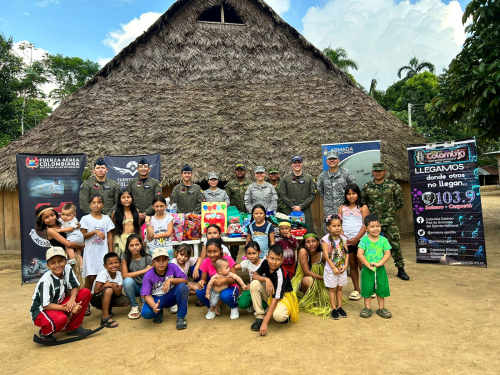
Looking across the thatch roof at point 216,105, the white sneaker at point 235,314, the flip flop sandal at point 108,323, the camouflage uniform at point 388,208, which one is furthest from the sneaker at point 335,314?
the thatch roof at point 216,105

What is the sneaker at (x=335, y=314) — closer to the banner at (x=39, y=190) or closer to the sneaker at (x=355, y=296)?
the sneaker at (x=355, y=296)

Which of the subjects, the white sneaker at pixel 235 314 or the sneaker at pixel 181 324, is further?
the white sneaker at pixel 235 314

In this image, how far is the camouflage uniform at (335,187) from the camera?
16.3 feet

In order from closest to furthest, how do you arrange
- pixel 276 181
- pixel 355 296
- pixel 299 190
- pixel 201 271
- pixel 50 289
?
pixel 50 289
pixel 201 271
pixel 355 296
pixel 299 190
pixel 276 181

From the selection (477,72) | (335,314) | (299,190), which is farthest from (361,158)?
(335,314)

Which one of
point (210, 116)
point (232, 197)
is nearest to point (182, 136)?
point (210, 116)

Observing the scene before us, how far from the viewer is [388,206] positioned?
5055 millimetres

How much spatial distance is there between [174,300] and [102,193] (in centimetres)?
218

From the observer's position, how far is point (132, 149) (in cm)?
823

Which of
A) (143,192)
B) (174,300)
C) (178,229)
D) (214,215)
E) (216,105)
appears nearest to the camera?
(174,300)

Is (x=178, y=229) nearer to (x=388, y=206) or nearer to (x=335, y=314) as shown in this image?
(x=335, y=314)

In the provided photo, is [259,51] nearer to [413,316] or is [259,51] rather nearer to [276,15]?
[276,15]

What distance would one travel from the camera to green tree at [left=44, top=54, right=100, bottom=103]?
2814 cm

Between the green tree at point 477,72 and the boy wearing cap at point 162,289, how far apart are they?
6.05 meters
